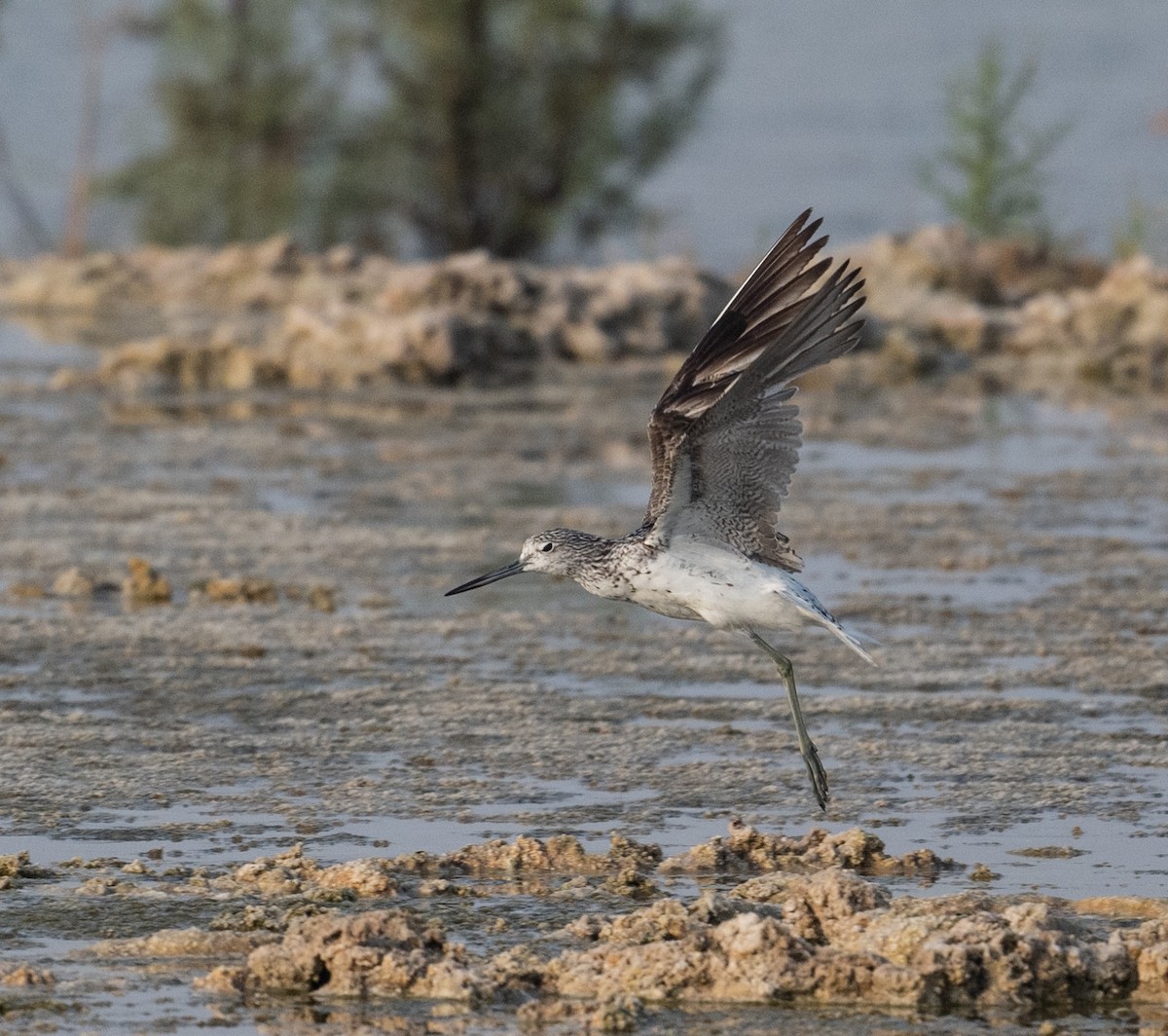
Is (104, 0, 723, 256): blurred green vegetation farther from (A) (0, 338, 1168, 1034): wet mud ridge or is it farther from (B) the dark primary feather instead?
(B) the dark primary feather

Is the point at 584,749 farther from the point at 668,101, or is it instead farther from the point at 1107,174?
the point at 1107,174

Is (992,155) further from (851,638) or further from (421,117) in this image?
(851,638)

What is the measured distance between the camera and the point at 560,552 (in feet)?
23.1

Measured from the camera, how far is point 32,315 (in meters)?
25.9

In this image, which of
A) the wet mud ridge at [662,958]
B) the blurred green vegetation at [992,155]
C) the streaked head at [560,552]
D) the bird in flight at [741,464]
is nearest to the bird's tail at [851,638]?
the bird in flight at [741,464]

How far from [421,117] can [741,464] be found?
2048 cm

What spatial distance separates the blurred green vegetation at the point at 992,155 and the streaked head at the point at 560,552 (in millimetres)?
16752

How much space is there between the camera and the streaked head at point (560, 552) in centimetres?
689

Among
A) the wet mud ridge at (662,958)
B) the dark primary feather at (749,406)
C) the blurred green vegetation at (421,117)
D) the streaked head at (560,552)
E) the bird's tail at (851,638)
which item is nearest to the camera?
the wet mud ridge at (662,958)

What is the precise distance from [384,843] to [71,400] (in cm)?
1168

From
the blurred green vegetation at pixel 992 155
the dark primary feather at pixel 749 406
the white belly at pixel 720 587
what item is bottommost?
the white belly at pixel 720 587

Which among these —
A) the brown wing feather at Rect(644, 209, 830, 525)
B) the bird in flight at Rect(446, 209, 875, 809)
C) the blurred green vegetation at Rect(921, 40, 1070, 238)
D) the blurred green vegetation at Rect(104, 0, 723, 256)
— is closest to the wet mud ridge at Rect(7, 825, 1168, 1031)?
the bird in flight at Rect(446, 209, 875, 809)

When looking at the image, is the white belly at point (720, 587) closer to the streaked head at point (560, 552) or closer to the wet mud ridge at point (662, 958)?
the streaked head at point (560, 552)

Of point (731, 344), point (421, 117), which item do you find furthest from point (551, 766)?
Result: point (421, 117)
